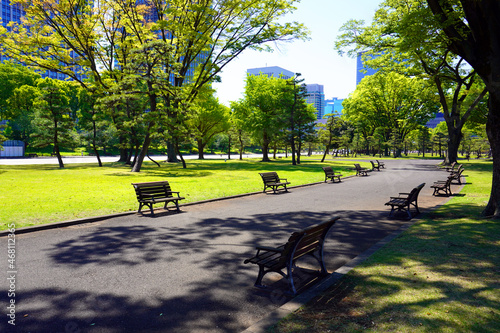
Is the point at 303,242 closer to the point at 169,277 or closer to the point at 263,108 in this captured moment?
the point at 169,277

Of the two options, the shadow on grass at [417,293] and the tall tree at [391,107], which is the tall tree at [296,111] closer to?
the tall tree at [391,107]

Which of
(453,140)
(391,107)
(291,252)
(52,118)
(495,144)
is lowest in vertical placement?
(291,252)

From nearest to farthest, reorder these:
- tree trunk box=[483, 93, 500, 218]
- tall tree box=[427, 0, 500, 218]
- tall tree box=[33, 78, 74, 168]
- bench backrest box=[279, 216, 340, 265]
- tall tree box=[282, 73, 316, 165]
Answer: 1. bench backrest box=[279, 216, 340, 265]
2. tall tree box=[427, 0, 500, 218]
3. tree trunk box=[483, 93, 500, 218]
4. tall tree box=[33, 78, 74, 168]
5. tall tree box=[282, 73, 316, 165]

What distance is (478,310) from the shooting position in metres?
3.75

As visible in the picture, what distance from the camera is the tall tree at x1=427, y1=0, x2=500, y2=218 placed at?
8.00 metres

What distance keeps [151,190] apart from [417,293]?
847cm

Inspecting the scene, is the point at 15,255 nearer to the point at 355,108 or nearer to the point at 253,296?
the point at 253,296

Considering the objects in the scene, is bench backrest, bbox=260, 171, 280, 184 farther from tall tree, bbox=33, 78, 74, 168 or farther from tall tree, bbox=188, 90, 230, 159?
tall tree, bbox=188, 90, 230, 159

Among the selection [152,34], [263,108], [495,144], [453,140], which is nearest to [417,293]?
[495,144]

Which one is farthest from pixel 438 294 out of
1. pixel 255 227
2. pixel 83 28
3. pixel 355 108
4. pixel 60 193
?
pixel 355 108

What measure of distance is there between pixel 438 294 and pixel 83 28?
28.9 metres

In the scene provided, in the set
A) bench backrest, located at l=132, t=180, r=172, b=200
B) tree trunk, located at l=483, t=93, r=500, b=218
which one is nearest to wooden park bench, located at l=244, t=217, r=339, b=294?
bench backrest, located at l=132, t=180, r=172, b=200

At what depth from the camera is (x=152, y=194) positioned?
10.5 metres

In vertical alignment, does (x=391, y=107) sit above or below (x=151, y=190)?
above
